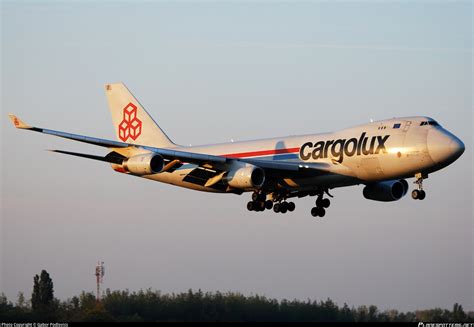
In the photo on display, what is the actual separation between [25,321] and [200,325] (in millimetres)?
9475

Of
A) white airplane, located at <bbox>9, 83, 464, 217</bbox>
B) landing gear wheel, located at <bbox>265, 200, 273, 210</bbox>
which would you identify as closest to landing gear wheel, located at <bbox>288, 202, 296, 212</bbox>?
white airplane, located at <bbox>9, 83, 464, 217</bbox>

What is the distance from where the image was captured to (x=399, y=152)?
6656 centimetres

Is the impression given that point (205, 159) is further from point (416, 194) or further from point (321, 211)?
point (416, 194)

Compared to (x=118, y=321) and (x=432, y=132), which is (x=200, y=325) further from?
(x=432, y=132)

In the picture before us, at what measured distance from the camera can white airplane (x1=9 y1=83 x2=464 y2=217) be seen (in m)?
66.4

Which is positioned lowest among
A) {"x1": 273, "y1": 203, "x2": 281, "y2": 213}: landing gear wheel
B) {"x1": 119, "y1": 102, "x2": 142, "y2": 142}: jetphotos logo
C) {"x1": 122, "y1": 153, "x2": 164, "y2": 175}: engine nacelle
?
{"x1": 273, "y1": 203, "x2": 281, "y2": 213}: landing gear wheel

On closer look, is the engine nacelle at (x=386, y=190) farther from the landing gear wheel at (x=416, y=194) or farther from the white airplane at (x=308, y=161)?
the landing gear wheel at (x=416, y=194)

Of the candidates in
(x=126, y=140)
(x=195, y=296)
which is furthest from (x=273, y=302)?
(x=126, y=140)

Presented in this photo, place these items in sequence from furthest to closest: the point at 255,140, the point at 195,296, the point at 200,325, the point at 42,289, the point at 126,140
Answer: the point at 126,140 < the point at 255,140 < the point at 42,289 < the point at 195,296 < the point at 200,325

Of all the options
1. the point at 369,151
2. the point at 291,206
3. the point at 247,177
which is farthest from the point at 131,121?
the point at 369,151

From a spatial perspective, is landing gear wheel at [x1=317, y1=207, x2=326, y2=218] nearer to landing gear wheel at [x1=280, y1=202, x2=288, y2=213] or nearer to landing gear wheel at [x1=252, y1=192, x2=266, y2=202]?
landing gear wheel at [x1=280, y1=202, x2=288, y2=213]

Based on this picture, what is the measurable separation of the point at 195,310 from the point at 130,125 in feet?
76.4

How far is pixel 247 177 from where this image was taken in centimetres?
6825

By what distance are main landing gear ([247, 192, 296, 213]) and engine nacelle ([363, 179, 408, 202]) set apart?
17.1ft
